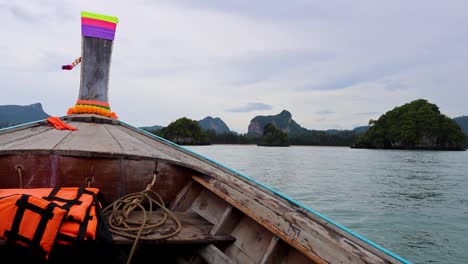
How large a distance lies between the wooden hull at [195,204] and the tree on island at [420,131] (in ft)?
315

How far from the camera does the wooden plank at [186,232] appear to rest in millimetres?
2383

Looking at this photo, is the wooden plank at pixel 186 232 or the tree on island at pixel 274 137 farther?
the tree on island at pixel 274 137

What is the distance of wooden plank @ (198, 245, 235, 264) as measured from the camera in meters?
2.39

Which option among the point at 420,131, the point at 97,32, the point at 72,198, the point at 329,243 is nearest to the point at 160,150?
the point at 72,198

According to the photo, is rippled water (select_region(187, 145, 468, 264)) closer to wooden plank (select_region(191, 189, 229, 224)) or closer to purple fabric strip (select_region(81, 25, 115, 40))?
wooden plank (select_region(191, 189, 229, 224))

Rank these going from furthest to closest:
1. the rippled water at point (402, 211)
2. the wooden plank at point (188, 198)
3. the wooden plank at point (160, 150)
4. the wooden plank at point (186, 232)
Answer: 1. the rippled water at point (402, 211)
2. the wooden plank at point (160, 150)
3. the wooden plank at point (188, 198)
4. the wooden plank at point (186, 232)

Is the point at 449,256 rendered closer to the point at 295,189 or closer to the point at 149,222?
the point at 149,222

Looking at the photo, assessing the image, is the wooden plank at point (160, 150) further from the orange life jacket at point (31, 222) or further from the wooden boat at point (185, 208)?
the orange life jacket at point (31, 222)

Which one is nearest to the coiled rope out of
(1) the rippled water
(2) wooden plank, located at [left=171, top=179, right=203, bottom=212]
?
(2) wooden plank, located at [left=171, top=179, right=203, bottom=212]

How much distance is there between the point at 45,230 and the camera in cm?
189

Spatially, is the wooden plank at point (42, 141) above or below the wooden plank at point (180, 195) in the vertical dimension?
above

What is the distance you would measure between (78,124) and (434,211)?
41.3 feet

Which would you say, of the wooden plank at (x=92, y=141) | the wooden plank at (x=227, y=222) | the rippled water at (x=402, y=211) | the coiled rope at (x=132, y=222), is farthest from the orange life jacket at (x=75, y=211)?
the rippled water at (x=402, y=211)

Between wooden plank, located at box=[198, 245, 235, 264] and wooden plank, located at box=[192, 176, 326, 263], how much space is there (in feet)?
1.09
